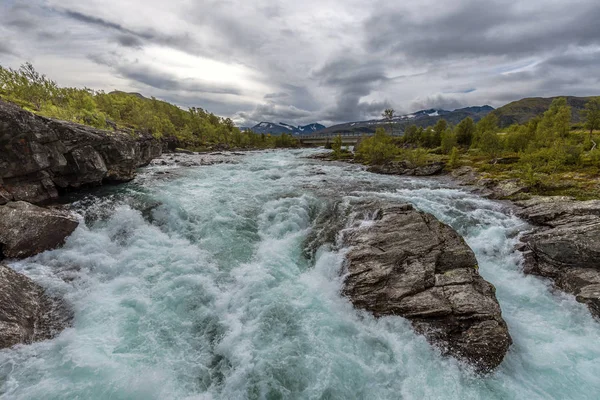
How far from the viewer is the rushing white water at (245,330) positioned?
10508 millimetres

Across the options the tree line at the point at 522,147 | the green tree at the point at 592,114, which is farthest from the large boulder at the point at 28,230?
the green tree at the point at 592,114

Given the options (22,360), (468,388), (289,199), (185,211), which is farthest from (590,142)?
(22,360)

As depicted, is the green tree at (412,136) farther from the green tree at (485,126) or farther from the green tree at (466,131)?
the green tree at (485,126)

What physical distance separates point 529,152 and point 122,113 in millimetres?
164008

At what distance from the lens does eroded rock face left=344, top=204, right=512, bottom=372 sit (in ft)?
→ 39.3

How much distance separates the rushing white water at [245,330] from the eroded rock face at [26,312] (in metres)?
0.47

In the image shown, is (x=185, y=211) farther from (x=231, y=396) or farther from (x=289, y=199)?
(x=231, y=396)

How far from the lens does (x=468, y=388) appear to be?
422 inches

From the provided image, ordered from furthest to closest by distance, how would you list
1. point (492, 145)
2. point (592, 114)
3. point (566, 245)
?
1. point (592, 114)
2. point (492, 145)
3. point (566, 245)

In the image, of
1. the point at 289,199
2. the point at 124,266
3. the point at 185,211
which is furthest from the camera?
the point at 289,199

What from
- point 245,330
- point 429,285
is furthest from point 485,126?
point 245,330

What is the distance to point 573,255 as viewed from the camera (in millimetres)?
→ 16422

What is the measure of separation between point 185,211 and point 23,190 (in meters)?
12.8

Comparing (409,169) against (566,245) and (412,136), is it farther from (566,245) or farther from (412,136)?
(412,136)
